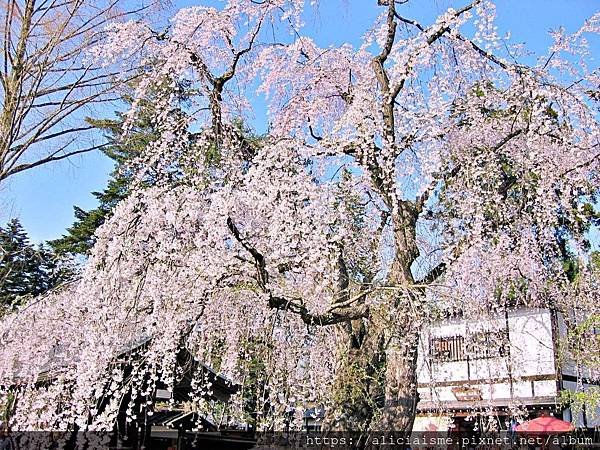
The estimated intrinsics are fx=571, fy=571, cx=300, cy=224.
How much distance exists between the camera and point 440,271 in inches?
255

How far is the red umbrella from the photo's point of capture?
342 inches

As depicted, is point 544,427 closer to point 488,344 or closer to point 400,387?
point 488,344

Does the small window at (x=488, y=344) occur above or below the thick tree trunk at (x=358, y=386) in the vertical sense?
above

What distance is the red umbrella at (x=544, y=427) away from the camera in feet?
28.5

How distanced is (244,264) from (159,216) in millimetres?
998

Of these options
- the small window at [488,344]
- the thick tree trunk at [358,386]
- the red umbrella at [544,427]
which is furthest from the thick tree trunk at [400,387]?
the red umbrella at [544,427]

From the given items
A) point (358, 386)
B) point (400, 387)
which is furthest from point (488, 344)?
point (358, 386)

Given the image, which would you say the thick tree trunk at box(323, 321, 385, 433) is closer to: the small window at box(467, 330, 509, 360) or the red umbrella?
the small window at box(467, 330, 509, 360)

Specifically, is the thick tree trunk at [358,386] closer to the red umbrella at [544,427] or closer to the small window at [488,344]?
the small window at [488,344]

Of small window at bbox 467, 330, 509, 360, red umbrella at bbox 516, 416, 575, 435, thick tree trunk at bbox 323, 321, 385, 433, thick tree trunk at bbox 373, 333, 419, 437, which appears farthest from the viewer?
red umbrella at bbox 516, 416, 575, 435

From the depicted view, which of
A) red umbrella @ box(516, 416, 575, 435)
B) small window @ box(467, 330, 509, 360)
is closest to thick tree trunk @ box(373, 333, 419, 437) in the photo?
small window @ box(467, 330, 509, 360)

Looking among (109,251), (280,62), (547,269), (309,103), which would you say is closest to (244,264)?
(109,251)

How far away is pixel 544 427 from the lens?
347 inches

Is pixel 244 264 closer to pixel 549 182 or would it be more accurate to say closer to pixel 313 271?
pixel 313 271
